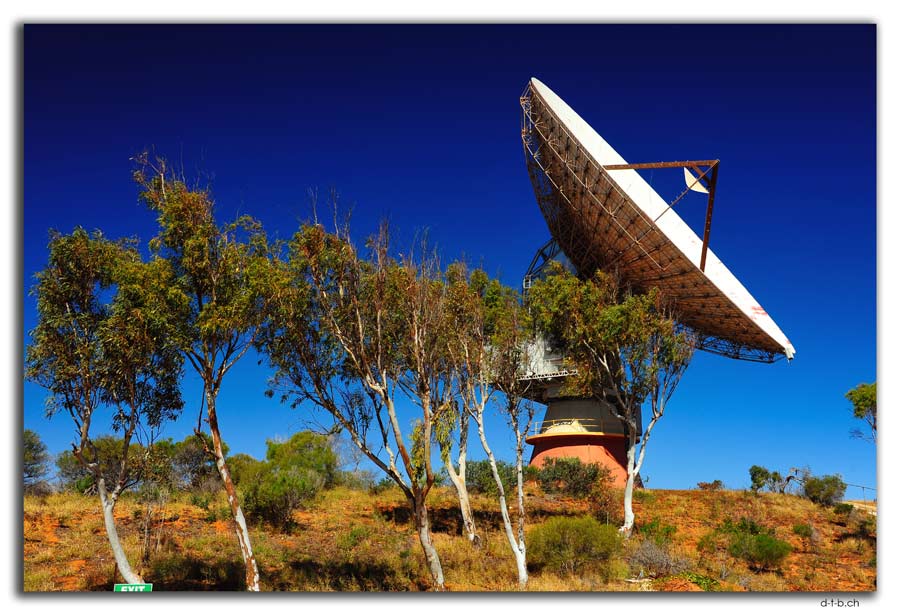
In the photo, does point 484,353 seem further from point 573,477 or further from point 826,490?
point 826,490

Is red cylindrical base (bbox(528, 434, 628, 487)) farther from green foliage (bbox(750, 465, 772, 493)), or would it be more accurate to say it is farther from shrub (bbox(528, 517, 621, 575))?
shrub (bbox(528, 517, 621, 575))

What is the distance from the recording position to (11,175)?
398 inches

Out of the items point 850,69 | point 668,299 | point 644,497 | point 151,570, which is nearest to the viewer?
point 850,69

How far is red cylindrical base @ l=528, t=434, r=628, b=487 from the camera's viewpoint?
3009cm

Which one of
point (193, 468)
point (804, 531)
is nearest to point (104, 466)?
point (193, 468)

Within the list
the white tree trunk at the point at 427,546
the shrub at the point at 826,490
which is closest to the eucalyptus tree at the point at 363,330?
the white tree trunk at the point at 427,546

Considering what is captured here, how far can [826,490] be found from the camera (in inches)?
1193

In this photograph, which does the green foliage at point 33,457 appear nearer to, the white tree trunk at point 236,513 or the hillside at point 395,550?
the hillside at point 395,550

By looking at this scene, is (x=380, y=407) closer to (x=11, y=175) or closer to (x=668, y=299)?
(x=11, y=175)

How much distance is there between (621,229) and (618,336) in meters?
3.49

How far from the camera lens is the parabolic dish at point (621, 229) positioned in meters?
20.2
